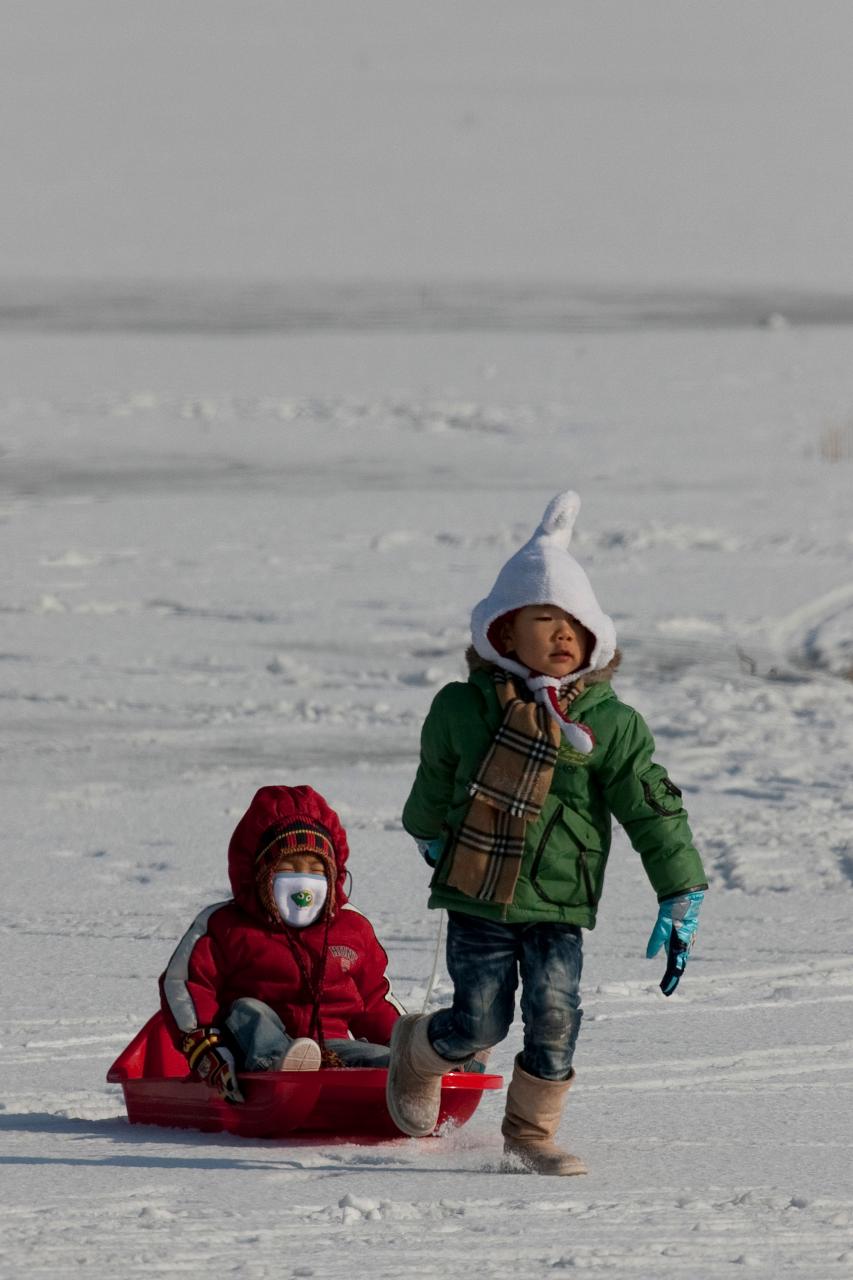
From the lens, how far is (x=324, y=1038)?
4.20 m

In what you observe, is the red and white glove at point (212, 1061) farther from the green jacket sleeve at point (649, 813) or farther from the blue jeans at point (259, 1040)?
the green jacket sleeve at point (649, 813)

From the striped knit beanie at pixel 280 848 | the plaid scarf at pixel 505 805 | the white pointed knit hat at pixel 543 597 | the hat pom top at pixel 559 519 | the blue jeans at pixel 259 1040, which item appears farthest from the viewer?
the striped knit beanie at pixel 280 848

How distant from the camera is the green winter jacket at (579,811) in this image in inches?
144

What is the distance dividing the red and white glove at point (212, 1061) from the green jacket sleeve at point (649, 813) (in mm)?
875

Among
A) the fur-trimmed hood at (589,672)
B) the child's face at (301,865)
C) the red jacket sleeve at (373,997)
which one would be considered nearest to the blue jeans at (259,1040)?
the red jacket sleeve at (373,997)

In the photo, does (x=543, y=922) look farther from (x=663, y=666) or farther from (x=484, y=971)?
(x=663, y=666)

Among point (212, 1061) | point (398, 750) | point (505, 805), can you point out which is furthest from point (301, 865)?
point (398, 750)

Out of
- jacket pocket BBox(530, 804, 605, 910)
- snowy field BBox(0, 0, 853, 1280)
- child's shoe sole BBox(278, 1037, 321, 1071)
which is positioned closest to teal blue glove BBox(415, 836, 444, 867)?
jacket pocket BBox(530, 804, 605, 910)

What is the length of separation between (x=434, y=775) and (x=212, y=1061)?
0.70 meters

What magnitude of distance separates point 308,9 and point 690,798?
68.3 meters

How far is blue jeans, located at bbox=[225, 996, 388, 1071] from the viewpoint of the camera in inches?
157

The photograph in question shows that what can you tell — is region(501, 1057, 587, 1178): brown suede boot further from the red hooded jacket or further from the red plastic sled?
the red hooded jacket

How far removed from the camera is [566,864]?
366 centimetres

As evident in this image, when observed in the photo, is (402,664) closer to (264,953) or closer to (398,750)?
(398,750)
